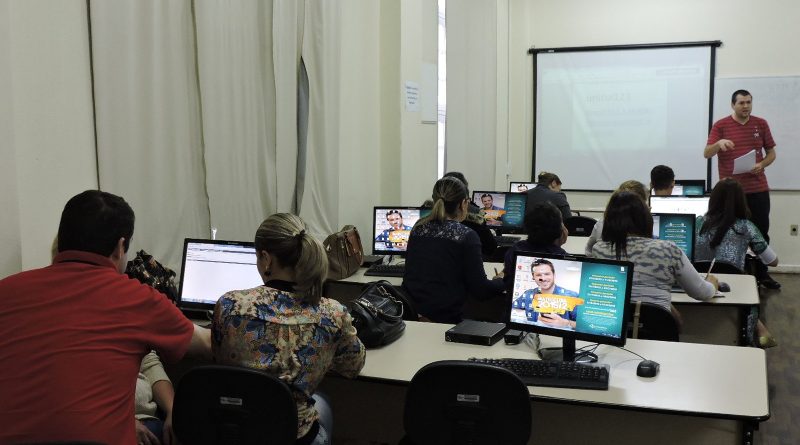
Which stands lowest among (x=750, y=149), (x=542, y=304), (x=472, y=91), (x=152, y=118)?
(x=542, y=304)

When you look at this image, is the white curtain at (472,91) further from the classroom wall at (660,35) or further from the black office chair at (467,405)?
Result: the black office chair at (467,405)

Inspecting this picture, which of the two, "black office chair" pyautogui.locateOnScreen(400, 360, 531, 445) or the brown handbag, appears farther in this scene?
the brown handbag

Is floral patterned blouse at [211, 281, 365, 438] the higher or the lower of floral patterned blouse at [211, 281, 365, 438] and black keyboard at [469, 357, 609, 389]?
the higher

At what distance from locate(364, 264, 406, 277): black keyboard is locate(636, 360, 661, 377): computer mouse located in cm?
206

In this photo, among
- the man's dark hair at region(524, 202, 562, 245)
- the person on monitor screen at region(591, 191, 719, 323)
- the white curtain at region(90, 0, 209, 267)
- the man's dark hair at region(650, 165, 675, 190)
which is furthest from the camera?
the man's dark hair at region(650, 165, 675, 190)

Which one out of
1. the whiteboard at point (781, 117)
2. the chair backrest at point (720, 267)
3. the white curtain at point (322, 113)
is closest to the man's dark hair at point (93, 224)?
the white curtain at point (322, 113)

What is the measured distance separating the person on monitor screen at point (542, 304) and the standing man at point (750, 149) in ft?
17.2

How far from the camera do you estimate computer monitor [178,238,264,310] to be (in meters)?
3.15

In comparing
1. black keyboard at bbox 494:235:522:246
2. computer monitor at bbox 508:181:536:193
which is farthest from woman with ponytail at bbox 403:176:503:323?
computer monitor at bbox 508:181:536:193

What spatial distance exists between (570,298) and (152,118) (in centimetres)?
202

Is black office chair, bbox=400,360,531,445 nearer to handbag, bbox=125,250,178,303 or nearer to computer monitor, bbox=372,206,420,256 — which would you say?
handbag, bbox=125,250,178,303

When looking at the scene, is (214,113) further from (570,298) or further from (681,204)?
(681,204)

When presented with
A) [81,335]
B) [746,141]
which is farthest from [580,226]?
[81,335]

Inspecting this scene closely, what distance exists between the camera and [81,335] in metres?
1.81
